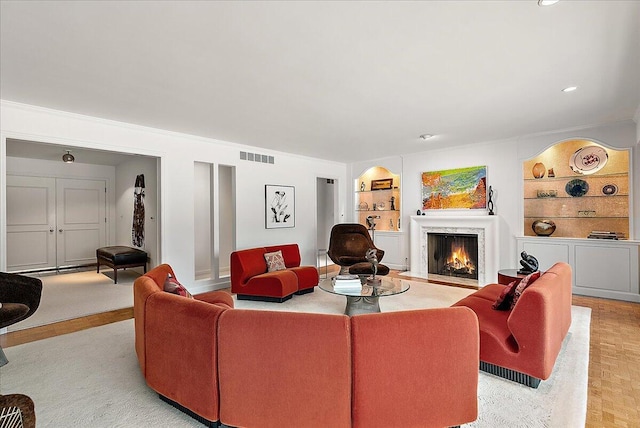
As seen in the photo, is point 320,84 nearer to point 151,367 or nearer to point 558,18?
point 558,18

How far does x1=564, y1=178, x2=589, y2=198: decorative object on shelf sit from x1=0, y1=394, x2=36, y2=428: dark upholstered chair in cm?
656

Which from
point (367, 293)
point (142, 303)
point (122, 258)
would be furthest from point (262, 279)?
point (122, 258)

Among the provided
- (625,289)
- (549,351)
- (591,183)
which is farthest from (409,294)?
(591,183)

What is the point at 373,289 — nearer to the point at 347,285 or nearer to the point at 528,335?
the point at 347,285

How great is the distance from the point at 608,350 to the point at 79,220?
32.8 ft

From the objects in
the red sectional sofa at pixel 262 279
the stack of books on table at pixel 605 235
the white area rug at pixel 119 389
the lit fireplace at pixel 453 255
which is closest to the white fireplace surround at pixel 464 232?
the lit fireplace at pixel 453 255

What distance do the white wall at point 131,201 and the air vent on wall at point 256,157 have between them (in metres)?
1.53

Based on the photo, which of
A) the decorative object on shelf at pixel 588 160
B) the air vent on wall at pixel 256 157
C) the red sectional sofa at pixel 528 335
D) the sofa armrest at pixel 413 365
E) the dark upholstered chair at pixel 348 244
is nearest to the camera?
the sofa armrest at pixel 413 365

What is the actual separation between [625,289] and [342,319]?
508 cm

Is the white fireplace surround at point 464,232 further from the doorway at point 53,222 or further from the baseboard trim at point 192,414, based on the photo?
the doorway at point 53,222

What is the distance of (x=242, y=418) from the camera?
5.70ft

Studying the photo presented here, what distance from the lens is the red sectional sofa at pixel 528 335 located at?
85.4 inches

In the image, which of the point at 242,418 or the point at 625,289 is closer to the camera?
the point at 242,418

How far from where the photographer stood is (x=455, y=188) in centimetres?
616
